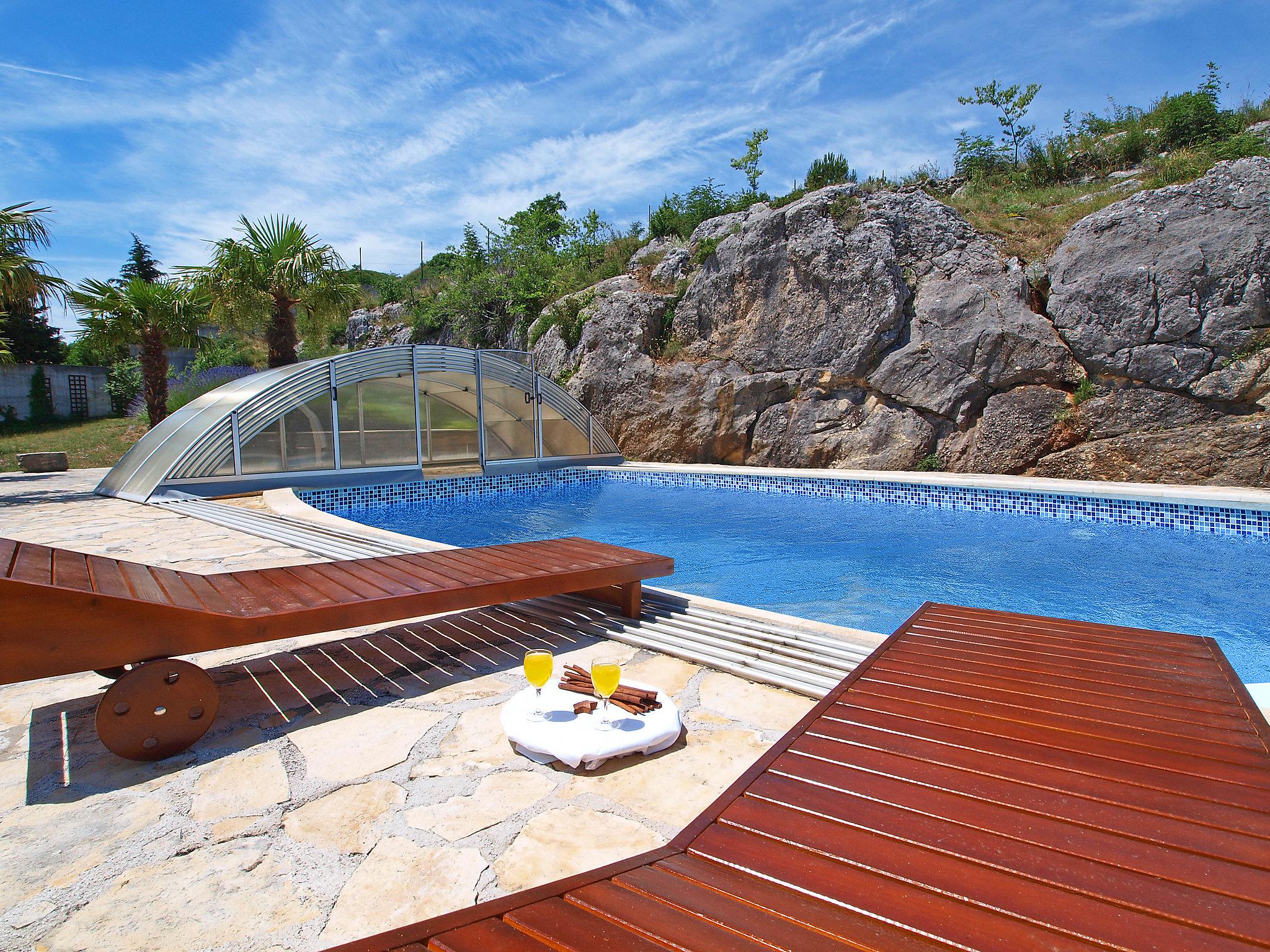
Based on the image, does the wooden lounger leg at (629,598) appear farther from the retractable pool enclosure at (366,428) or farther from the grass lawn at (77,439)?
the grass lawn at (77,439)

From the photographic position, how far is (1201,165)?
1180 cm

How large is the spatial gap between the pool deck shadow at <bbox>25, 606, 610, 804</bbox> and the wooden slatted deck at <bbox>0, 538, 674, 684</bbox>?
0.37 m

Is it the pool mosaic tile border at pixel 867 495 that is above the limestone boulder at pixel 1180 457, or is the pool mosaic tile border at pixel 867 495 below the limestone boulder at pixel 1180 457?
below

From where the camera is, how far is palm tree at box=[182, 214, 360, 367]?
1280 cm

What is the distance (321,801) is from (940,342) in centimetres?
1343

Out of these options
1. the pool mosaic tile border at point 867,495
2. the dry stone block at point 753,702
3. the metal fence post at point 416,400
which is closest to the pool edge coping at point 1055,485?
the pool mosaic tile border at point 867,495

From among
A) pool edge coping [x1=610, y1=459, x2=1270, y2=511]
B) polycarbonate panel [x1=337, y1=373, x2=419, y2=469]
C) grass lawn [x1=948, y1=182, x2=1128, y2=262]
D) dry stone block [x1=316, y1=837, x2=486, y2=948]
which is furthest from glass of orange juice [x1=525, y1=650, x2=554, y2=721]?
grass lawn [x1=948, y1=182, x2=1128, y2=262]

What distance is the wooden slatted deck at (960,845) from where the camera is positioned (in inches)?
43.4

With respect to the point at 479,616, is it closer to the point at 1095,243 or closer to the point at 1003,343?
the point at 1003,343

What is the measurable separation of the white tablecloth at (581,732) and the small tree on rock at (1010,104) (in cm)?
1799

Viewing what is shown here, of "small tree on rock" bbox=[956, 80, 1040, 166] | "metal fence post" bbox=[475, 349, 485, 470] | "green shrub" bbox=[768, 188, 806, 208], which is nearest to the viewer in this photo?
"metal fence post" bbox=[475, 349, 485, 470]

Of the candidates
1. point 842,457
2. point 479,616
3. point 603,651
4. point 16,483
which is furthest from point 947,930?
point 16,483

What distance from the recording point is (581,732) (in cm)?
242

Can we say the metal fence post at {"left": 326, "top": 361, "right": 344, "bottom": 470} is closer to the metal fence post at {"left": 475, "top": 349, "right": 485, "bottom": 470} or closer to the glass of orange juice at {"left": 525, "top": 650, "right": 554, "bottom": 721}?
the metal fence post at {"left": 475, "top": 349, "right": 485, "bottom": 470}
